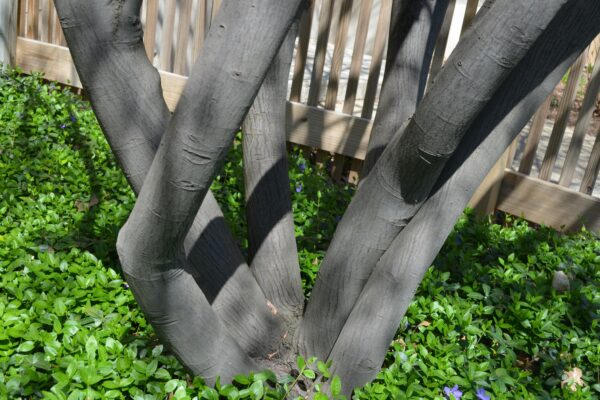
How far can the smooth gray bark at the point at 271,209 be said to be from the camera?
243cm

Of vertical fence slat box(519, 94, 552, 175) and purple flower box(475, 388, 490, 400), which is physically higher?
vertical fence slat box(519, 94, 552, 175)

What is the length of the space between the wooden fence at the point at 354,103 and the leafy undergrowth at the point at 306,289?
0.20 meters

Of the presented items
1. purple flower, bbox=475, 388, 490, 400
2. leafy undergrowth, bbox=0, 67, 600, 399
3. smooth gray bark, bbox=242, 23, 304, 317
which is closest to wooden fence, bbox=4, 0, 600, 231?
leafy undergrowth, bbox=0, 67, 600, 399

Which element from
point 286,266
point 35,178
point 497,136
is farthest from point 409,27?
point 35,178

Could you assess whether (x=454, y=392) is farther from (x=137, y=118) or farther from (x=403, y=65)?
(x=137, y=118)

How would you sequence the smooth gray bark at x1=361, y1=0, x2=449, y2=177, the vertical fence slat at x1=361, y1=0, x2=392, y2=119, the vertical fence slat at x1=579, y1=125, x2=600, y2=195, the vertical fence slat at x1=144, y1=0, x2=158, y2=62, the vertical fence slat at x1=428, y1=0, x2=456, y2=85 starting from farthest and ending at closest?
the vertical fence slat at x1=144, y1=0, x2=158, y2=62, the vertical fence slat at x1=361, y1=0, x2=392, y2=119, the vertical fence slat at x1=428, y1=0, x2=456, y2=85, the vertical fence slat at x1=579, y1=125, x2=600, y2=195, the smooth gray bark at x1=361, y1=0, x2=449, y2=177

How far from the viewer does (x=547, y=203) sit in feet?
12.5

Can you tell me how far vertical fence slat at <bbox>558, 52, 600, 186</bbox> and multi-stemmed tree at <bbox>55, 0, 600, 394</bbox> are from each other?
1.49 metres

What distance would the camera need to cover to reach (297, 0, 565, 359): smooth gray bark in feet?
5.15

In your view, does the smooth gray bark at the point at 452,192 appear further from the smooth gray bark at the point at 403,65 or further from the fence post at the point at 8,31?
the fence post at the point at 8,31

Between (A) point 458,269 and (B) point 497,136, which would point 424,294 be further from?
(B) point 497,136

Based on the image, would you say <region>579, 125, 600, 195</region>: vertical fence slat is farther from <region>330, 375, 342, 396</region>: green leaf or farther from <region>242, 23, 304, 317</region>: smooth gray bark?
<region>330, 375, 342, 396</region>: green leaf

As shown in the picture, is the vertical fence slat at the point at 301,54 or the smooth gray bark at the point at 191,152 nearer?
the smooth gray bark at the point at 191,152

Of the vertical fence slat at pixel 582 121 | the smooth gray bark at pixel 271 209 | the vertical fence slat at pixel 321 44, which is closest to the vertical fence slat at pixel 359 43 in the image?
the vertical fence slat at pixel 321 44
